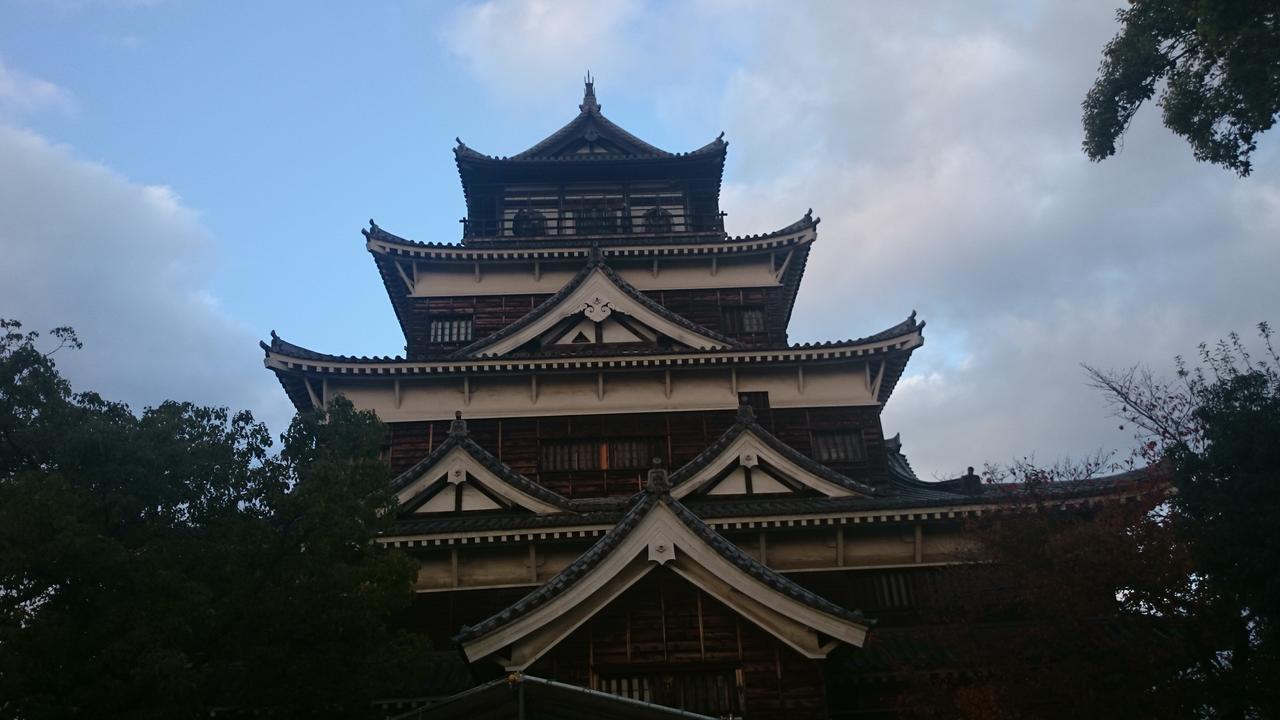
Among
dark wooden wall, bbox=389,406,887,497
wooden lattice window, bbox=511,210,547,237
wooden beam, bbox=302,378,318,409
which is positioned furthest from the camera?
wooden lattice window, bbox=511,210,547,237

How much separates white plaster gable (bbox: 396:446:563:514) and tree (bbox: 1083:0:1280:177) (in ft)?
39.1

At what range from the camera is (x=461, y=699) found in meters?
7.57

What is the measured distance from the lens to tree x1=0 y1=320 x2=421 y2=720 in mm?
9062

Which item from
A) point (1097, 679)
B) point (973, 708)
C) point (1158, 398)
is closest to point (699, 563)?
point (973, 708)

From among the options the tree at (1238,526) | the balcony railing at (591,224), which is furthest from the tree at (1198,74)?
the balcony railing at (591,224)

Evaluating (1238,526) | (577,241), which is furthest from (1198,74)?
(577,241)

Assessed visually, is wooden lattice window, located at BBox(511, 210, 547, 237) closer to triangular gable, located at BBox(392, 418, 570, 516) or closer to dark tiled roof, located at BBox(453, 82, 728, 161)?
dark tiled roof, located at BBox(453, 82, 728, 161)

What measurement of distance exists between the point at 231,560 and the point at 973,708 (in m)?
10.1

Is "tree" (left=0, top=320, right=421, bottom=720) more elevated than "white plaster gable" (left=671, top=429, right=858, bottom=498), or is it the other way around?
"white plaster gable" (left=671, top=429, right=858, bottom=498)

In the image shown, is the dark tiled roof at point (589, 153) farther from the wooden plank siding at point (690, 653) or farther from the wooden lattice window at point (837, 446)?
the wooden plank siding at point (690, 653)

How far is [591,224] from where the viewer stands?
26.5 meters

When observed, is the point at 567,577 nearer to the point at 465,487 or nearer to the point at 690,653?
the point at 690,653

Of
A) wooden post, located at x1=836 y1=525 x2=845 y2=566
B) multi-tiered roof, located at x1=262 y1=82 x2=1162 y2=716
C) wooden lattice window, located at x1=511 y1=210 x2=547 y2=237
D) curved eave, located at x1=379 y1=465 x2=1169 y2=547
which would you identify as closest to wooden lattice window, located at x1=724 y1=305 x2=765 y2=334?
multi-tiered roof, located at x1=262 y1=82 x2=1162 y2=716

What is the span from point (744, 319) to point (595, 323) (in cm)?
454
